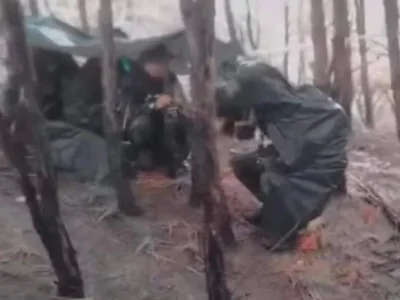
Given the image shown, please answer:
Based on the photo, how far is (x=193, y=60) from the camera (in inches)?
194

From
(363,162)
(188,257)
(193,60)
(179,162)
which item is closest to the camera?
(193,60)

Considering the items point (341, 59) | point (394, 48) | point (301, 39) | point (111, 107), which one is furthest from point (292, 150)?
point (301, 39)

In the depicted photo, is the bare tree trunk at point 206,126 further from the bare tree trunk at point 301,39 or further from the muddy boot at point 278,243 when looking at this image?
the bare tree trunk at point 301,39

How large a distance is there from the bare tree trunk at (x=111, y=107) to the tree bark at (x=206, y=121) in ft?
4.04

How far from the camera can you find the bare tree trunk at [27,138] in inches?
178

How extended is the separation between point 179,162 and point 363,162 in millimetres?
3543

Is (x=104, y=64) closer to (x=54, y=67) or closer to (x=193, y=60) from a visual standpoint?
(x=193, y=60)

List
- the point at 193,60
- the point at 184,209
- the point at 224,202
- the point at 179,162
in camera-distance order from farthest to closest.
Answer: the point at 179,162, the point at 184,209, the point at 224,202, the point at 193,60

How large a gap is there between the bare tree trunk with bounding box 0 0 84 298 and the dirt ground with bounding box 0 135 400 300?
0.58 m

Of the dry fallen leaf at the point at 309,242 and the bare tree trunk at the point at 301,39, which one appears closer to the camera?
the dry fallen leaf at the point at 309,242

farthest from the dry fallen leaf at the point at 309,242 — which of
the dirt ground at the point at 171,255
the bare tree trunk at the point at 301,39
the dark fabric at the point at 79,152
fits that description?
the bare tree trunk at the point at 301,39

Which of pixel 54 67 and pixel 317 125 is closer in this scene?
pixel 317 125

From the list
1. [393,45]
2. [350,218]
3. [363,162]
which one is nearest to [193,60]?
[350,218]

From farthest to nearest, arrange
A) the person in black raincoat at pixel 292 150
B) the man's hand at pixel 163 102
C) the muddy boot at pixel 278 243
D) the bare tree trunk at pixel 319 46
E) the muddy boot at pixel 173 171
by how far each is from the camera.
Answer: the bare tree trunk at pixel 319 46 → the muddy boot at pixel 173 171 → the man's hand at pixel 163 102 → the muddy boot at pixel 278 243 → the person in black raincoat at pixel 292 150
